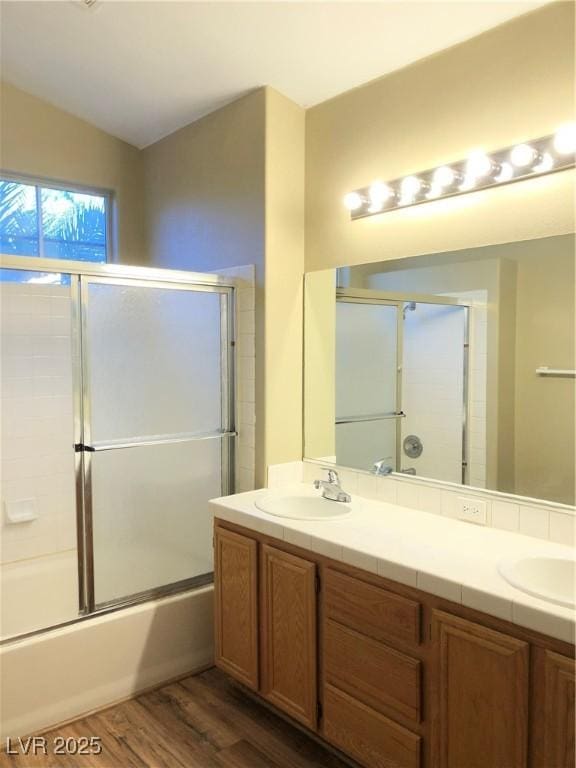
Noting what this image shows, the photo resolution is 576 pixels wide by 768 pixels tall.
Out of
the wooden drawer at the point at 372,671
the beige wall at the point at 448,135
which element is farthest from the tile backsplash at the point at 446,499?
the beige wall at the point at 448,135

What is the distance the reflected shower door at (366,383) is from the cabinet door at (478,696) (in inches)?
38.5

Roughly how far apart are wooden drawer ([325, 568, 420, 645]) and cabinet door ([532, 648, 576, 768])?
36cm

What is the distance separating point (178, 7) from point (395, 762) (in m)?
2.79

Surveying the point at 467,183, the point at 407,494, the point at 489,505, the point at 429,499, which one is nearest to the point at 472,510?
the point at 489,505

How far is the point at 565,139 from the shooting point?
1906mm

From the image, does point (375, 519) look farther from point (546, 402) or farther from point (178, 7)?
point (178, 7)

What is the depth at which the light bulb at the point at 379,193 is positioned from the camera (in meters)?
2.46

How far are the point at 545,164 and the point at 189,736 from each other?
2.48 m

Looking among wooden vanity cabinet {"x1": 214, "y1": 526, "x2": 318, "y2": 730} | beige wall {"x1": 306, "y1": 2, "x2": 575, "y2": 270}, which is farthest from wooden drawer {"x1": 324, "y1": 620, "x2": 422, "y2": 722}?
beige wall {"x1": 306, "y1": 2, "x2": 575, "y2": 270}

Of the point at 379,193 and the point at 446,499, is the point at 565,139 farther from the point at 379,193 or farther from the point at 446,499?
the point at 446,499

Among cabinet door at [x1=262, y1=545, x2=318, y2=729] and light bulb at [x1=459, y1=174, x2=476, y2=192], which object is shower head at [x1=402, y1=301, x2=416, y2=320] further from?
cabinet door at [x1=262, y1=545, x2=318, y2=729]

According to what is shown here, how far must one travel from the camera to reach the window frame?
325 cm

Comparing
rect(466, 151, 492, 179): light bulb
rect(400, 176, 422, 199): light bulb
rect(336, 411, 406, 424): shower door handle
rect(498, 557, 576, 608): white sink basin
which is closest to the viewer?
rect(498, 557, 576, 608): white sink basin

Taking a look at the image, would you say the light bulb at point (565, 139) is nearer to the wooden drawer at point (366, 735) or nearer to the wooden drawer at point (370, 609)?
the wooden drawer at point (370, 609)
